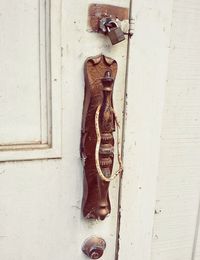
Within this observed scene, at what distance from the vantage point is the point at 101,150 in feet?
1.81

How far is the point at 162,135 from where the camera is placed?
0.67 m

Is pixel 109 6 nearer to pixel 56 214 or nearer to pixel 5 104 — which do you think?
pixel 5 104

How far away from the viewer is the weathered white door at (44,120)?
0.51m

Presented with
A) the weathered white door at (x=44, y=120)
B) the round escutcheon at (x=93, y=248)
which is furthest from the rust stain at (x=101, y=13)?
the round escutcheon at (x=93, y=248)

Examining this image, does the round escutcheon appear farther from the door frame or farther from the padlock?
the padlock

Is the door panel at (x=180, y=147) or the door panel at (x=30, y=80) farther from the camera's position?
the door panel at (x=180, y=147)

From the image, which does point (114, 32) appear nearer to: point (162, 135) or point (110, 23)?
point (110, 23)

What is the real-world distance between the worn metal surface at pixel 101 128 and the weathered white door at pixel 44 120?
2 cm

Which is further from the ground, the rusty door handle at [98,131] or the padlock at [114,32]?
the padlock at [114,32]

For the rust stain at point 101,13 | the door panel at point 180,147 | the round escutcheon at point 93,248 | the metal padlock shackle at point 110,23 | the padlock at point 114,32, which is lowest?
the round escutcheon at point 93,248

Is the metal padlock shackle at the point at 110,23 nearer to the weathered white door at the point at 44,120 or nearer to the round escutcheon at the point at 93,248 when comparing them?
the weathered white door at the point at 44,120

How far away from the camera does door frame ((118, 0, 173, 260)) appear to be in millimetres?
575

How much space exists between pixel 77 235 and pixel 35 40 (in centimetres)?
39

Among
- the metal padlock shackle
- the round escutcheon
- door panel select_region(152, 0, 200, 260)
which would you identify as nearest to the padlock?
the metal padlock shackle
